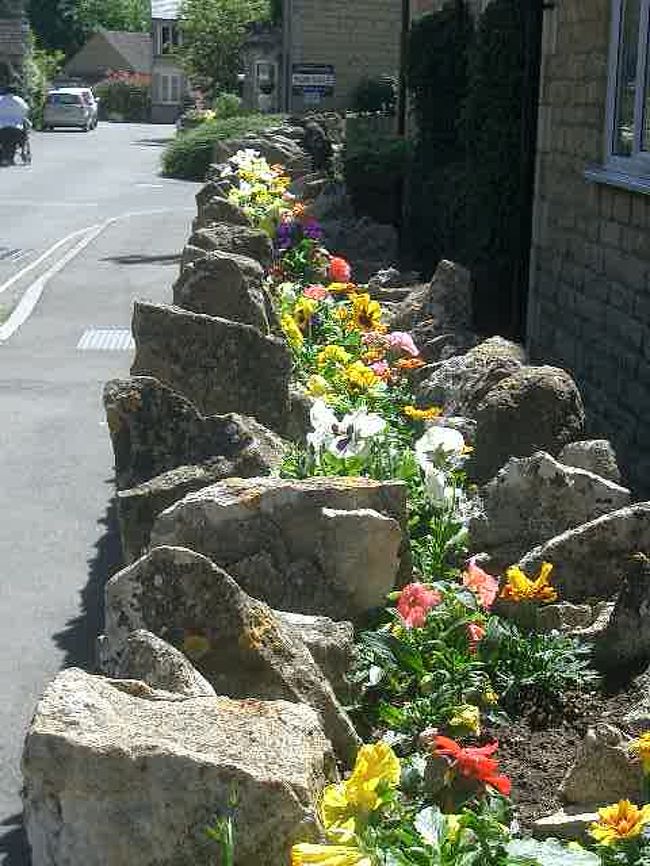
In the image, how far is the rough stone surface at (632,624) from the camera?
494 cm

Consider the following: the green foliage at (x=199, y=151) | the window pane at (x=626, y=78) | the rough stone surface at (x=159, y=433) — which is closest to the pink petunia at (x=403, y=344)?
the window pane at (x=626, y=78)

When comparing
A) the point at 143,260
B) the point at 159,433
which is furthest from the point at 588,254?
the point at 143,260

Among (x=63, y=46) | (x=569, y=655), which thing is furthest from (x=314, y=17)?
(x=63, y=46)

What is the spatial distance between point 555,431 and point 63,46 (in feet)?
350

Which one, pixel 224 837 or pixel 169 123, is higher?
pixel 224 837

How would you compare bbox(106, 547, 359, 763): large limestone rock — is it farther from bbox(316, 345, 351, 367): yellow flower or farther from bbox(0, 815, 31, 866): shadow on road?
bbox(316, 345, 351, 367): yellow flower

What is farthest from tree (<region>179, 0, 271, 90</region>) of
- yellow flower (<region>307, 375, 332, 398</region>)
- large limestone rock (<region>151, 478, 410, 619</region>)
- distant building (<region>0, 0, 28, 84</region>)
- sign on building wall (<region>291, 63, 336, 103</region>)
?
large limestone rock (<region>151, 478, 410, 619</region>)

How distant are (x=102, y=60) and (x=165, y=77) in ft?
55.3

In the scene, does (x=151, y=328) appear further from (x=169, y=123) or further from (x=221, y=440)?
(x=169, y=123)

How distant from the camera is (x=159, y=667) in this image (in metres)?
4.02

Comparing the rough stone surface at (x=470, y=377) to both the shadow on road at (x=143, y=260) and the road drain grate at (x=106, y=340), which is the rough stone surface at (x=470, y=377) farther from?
the shadow on road at (x=143, y=260)

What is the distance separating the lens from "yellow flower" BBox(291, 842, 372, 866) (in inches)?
121

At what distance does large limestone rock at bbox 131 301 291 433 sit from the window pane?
2.85 meters

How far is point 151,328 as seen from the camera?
753cm
